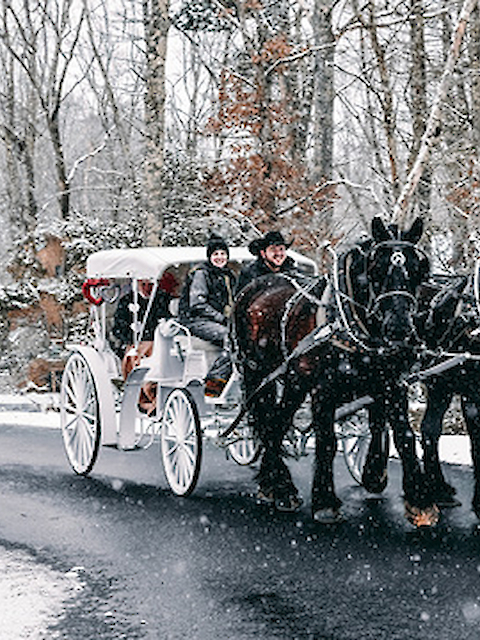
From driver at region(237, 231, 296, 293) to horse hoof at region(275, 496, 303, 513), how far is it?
1940 mm

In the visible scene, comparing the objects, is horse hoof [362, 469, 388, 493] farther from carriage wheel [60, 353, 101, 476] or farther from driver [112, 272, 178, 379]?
driver [112, 272, 178, 379]

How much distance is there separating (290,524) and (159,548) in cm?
105

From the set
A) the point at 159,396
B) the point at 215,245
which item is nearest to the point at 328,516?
the point at 159,396

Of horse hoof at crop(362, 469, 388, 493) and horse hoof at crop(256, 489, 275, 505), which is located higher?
horse hoof at crop(362, 469, 388, 493)

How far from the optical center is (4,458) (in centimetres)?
1027

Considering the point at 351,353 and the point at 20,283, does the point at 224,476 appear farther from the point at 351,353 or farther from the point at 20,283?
the point at 20,283

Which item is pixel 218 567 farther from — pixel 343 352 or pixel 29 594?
pixel 343 352

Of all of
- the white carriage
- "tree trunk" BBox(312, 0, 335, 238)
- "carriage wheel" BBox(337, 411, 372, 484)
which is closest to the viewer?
the white carriage

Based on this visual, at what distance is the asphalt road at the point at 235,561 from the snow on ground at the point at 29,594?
0.05 metres

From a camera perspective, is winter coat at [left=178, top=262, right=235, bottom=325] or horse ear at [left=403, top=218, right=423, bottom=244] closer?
horse ear at [left=403, top=218, right=423, bottom=244]

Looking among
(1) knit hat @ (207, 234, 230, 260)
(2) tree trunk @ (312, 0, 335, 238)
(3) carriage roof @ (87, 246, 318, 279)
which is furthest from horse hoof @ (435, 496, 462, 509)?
(2) tree trunk @ (312, 0, 335, 238)

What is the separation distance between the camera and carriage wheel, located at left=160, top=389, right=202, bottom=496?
786cm

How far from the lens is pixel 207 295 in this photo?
28.8 ft

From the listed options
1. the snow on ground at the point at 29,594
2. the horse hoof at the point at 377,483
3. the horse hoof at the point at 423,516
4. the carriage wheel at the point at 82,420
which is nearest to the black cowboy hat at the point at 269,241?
the carriage wheel at the point at 82,420
